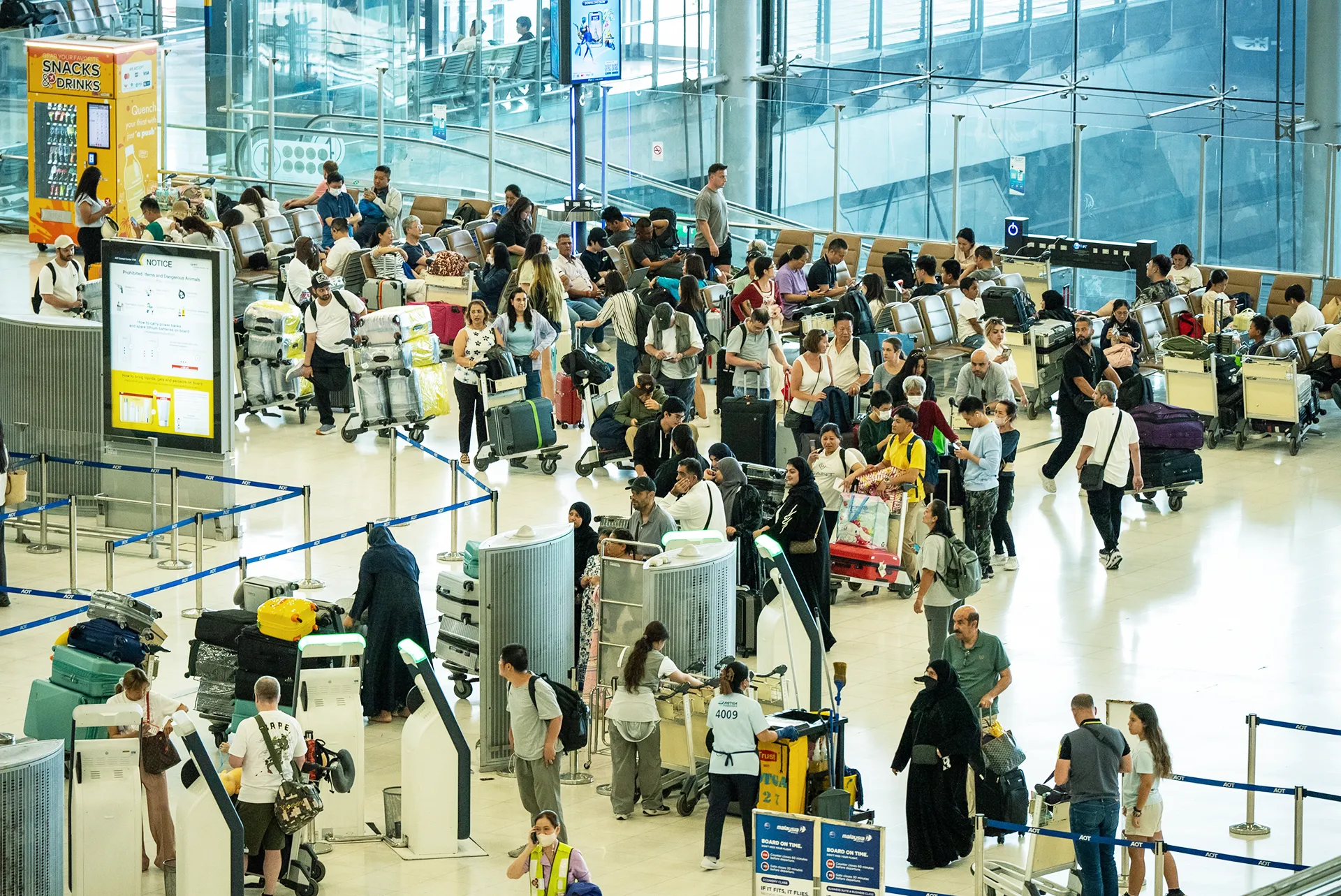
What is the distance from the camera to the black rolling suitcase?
687 inches

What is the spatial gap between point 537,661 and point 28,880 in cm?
367

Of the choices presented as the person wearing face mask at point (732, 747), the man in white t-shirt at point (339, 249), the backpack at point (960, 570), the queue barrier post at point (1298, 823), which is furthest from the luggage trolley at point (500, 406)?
the queue barrier post at point (1298, 823)

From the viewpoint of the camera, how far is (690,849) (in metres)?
11.3

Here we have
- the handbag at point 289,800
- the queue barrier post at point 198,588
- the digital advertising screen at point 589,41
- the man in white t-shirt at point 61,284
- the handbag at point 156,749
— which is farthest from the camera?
the digital advertising screen at point 589,41

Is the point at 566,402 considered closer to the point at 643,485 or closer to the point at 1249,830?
the point at 643,485

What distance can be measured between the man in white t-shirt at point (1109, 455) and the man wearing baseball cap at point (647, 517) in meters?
4.10

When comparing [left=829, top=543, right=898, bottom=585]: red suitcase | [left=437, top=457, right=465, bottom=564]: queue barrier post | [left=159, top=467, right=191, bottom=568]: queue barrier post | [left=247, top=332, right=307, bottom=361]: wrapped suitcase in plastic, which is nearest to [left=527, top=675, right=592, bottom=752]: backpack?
[left=829, top=543, right=898, bottom=585]: red suitcase

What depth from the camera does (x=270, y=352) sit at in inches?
751

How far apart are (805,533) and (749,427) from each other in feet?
12.3

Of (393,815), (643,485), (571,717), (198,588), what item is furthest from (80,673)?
(643,485)

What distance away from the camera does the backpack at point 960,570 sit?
1321cm

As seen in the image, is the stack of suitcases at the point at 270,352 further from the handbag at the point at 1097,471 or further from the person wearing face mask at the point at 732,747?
the person wearing face mask at the point at 732,747

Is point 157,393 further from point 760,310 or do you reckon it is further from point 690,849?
point 690,849

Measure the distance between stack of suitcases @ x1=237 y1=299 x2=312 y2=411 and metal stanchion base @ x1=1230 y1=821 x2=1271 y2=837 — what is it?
416 inches
